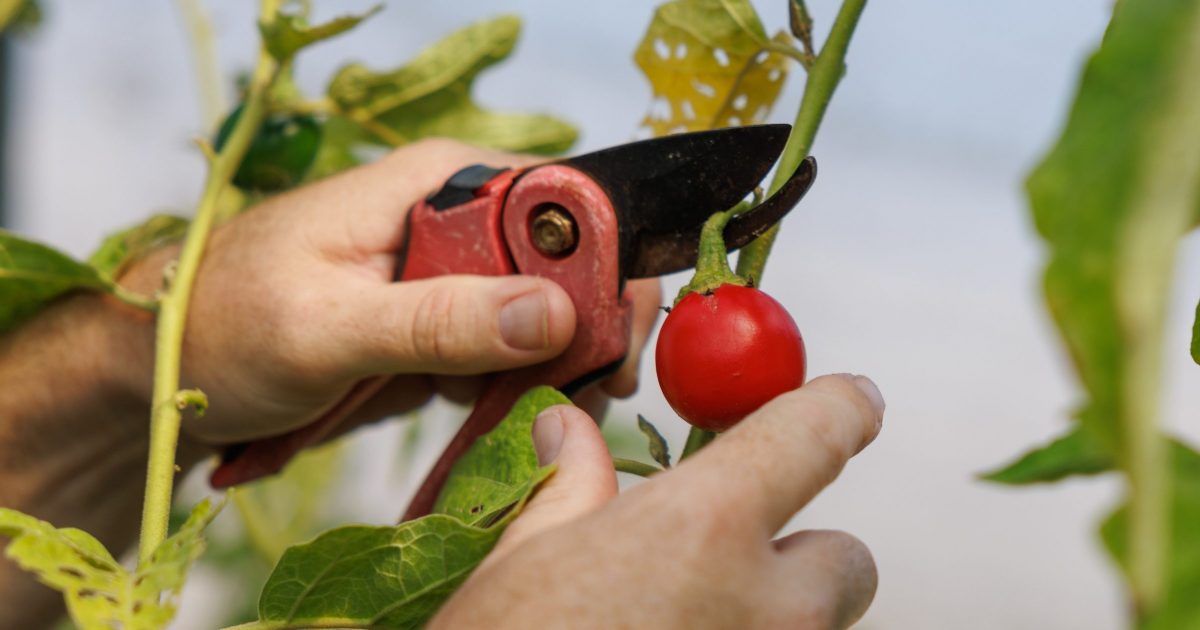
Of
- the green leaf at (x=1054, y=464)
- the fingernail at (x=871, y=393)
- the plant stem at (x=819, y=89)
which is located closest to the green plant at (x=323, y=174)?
the plant stem at (x=819, y=89)

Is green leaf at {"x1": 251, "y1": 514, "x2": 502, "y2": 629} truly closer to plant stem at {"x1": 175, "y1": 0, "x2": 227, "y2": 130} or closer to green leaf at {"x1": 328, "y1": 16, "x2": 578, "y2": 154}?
green leaf at {"x1": 328, "y1": 16, "x2": 578, "y2": 154}

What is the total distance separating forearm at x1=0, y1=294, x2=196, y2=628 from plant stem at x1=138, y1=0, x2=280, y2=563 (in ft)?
0.34

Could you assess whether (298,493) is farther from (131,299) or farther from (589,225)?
(589,225)

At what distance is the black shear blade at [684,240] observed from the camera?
59 cm

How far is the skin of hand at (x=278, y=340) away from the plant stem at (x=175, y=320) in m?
0.03

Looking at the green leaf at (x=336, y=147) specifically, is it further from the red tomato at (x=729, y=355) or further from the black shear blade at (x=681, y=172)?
the red tomato at (x=729, y=355)

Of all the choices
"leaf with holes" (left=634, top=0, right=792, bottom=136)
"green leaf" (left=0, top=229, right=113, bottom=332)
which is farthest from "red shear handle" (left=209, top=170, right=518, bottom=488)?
"green leaf" (left=0, top=229, right=113, bottom=332)

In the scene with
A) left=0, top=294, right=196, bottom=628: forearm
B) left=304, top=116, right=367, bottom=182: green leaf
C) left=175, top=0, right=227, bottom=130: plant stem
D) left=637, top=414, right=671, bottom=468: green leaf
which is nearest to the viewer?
left=637, top=414, right=671, bottom=468: green leaf

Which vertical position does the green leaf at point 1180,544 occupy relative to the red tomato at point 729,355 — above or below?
above

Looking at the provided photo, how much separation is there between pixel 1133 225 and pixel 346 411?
2.64 ft

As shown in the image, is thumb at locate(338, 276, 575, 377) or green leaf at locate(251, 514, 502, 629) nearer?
green leaf at locate(251, 514, 502, 629)

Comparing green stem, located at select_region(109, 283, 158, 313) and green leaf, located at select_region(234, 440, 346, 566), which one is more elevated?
green stem, located at select_region(109, 283, 158, 313)

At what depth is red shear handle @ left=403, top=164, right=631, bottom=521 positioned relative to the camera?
26.7 inches

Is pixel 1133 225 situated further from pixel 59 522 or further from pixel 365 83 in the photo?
pixel 59 522
